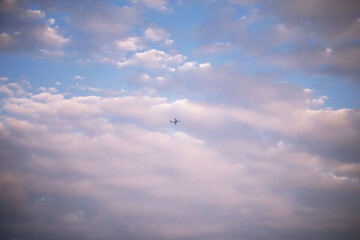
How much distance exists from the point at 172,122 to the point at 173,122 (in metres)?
0.90

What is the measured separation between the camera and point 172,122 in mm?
135125

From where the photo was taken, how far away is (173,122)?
13450 centimetres
